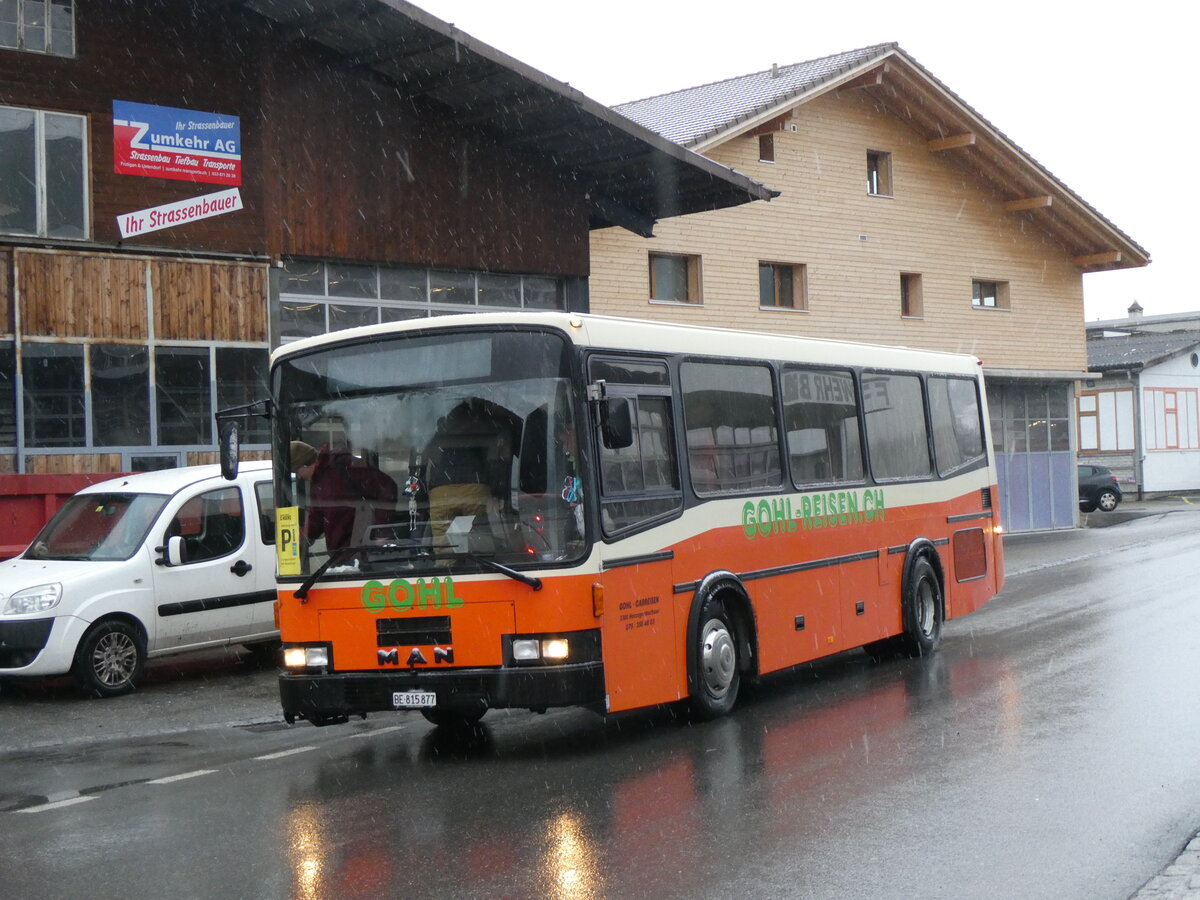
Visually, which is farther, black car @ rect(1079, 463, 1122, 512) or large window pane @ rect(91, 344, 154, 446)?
black car @ rect(1079, 463, 1122, 512)

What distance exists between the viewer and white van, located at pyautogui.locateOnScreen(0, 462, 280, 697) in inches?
476

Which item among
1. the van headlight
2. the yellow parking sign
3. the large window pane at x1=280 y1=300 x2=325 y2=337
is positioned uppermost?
the large window pane at x1=280 y1=300 x2=325 y2=337

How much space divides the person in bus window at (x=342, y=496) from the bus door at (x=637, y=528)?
4.49ft

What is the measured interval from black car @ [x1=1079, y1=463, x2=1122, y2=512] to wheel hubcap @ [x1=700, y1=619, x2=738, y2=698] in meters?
38.0

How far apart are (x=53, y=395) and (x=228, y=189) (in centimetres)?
360

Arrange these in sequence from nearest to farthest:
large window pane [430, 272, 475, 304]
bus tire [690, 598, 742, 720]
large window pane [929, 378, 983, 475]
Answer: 1. bus tire [690, 598, 742, 720]
2. large window pane [929, 378, 983, 475]
3. large window pane [430, 272, 475, 304]

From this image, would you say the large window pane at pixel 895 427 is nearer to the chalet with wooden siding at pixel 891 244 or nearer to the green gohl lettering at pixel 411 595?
the green gohl lettering at pixel 411 595

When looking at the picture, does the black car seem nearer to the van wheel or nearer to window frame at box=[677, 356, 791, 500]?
window frame at box=[677, 356, 791, 500]

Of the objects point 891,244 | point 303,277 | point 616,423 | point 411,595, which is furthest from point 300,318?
point 891,244

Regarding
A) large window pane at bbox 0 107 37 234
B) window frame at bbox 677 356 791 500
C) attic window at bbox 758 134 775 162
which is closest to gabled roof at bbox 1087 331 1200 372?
attic window at bbox 758 134 775 162

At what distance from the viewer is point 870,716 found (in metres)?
10.2

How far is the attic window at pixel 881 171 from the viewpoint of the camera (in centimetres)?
3188

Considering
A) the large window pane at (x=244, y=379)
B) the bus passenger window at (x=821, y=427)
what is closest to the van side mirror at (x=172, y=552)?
the bus passenger window at (x=821, y=427)

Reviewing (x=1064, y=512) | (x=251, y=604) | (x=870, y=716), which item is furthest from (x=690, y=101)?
(x=870, y=716)
